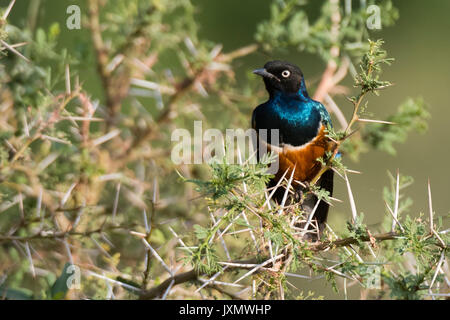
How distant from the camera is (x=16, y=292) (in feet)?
8.63

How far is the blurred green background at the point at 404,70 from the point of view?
21.5ft

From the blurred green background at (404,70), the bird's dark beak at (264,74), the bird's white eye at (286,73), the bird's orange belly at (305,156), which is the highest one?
the blurred green background at (404,70)

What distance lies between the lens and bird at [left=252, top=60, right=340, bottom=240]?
3.83 metres

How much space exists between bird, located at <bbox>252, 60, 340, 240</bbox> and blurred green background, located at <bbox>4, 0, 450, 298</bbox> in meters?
1.61

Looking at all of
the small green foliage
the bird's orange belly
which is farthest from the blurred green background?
the small green foliage

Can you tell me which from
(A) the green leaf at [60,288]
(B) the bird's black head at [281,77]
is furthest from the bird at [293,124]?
(A) the green leaf at [60,288]

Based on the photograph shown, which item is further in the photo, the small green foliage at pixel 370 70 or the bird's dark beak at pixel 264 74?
the bird's dark beak at pixel 264 74

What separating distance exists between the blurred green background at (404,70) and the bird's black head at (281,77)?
65.8 inches

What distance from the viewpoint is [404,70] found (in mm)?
7848

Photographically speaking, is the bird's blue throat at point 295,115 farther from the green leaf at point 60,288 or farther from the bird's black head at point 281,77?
the green leaf at point 60,288

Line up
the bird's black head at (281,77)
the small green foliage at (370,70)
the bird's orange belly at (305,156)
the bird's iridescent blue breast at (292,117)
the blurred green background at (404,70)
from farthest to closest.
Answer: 1. the blurred green background at (404,70)
2. the bird's black head at (281,77)
3. the bird's iridescent blue breast at (292,117)
4. the bird's orange belly at (305,156)
5. the small green foliage at (370,70)

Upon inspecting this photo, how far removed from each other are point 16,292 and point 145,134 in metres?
1.17
